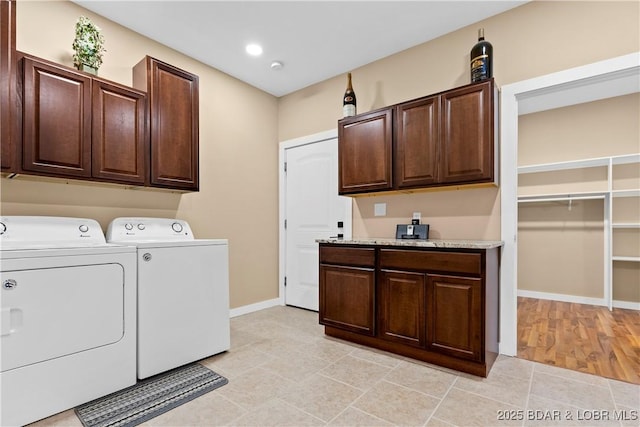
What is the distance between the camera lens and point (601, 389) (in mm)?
1905

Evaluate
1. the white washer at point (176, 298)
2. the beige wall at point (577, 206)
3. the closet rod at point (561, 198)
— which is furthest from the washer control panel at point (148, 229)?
the beige wall at point (577, 206)

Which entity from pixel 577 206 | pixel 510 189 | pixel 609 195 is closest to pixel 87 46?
pixel 510 189

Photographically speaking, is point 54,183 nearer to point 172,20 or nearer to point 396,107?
point 172,20

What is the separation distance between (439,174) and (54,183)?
9.60 feet

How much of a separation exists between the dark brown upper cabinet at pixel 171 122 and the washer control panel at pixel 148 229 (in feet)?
1.15

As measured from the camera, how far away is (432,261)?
222 centimetres

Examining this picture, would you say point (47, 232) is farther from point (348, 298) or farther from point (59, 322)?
point (348, 298)

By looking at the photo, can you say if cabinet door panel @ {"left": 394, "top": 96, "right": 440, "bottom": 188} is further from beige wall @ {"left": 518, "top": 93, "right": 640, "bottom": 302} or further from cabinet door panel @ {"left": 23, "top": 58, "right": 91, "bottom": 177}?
beige wall @ {"left": 518, "top": 93, "right": 640, "bottom": 302}

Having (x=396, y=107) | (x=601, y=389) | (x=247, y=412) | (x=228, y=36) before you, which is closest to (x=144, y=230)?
(x=247, y=412)

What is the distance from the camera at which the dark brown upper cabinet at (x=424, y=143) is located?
7.64ft

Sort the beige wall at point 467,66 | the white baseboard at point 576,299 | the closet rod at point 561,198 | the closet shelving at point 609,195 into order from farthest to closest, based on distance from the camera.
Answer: the closet rod at point 561,198 → the white baseboard at point 576,299 → the closet shelving at point 609,195 → the beige wall at point 467,66

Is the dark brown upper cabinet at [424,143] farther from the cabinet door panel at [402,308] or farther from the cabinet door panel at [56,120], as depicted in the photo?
the cabinet door panel at [56,120]

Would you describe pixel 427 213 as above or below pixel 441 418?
above

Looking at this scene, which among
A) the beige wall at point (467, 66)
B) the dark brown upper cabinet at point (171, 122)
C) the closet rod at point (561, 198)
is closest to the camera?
the beige wall at point (467, 66)
